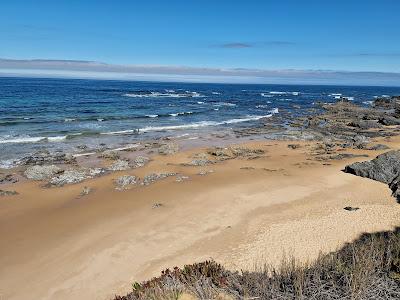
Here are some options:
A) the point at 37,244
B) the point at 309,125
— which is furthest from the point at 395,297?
the point at 309,125

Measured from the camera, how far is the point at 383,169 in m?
20.2

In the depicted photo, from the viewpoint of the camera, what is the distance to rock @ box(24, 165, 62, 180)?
20219 mm

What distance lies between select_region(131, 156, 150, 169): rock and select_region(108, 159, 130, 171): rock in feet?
1.46

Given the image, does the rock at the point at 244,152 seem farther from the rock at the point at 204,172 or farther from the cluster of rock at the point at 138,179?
the cluster of rock at the point at 138,179

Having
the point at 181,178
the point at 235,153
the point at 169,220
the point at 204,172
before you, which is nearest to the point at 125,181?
the point at 181,178

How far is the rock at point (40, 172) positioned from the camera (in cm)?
2022

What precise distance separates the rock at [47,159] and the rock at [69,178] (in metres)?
3.25

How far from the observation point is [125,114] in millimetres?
47938

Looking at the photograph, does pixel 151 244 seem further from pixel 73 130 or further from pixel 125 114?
pixel 125 114

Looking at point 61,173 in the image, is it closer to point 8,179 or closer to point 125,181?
point 8,179

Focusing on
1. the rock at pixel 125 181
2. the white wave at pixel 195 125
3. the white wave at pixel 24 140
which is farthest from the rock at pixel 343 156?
the white wave at pixel 24 140

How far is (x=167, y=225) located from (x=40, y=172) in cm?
964

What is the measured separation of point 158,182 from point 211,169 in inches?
166

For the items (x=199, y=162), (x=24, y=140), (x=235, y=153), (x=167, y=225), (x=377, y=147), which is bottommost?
(x=167, y=225)
